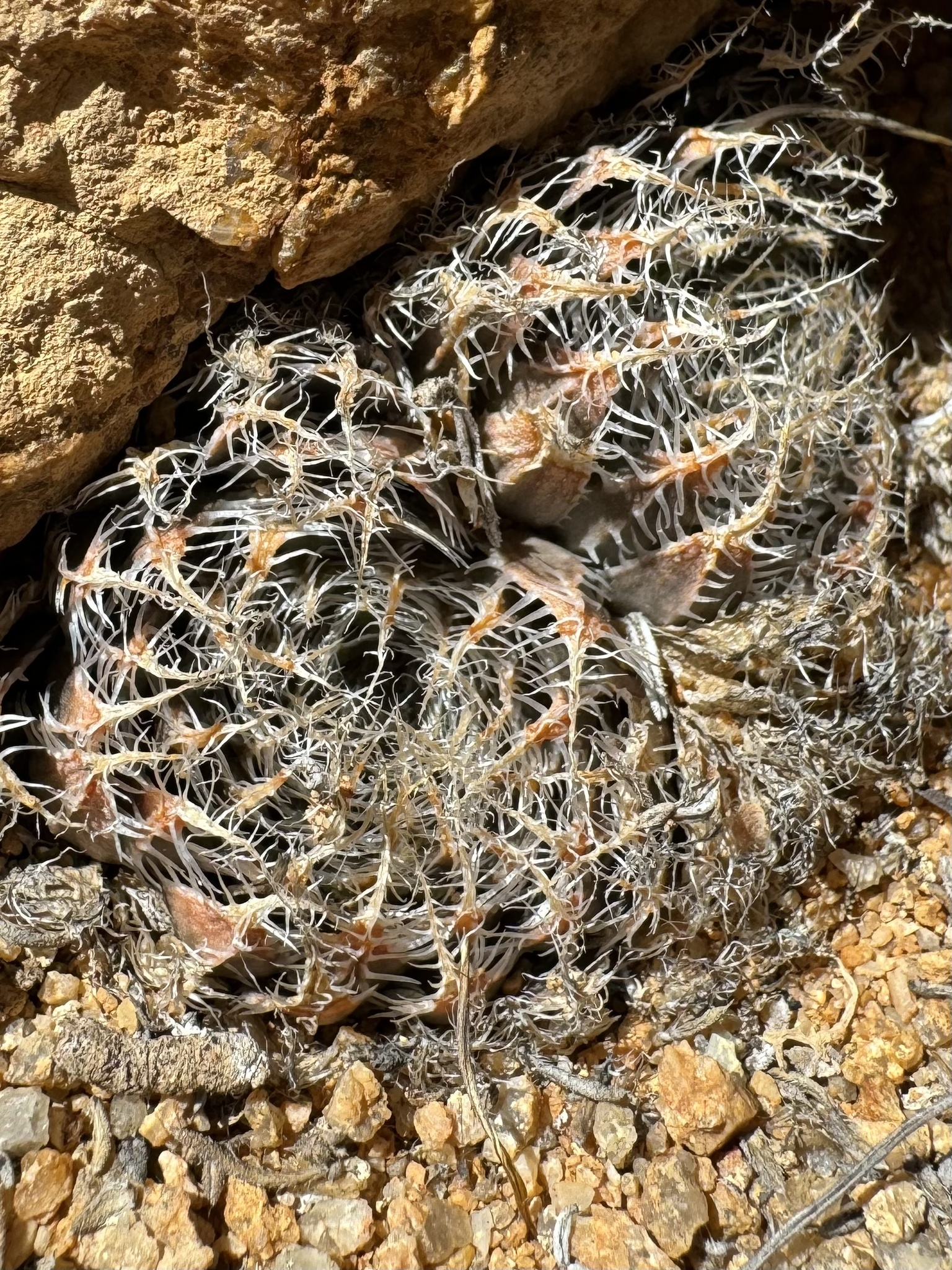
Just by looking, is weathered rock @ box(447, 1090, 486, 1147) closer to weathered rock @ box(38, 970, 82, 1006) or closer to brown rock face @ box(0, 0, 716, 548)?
weathered rock @ box(38, 970, 82, 1006)

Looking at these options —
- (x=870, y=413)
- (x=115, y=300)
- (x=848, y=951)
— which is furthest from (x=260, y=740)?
(x=870, y=413)

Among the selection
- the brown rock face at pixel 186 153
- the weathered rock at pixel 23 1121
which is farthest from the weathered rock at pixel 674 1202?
the brown rock face at pixel 186 153

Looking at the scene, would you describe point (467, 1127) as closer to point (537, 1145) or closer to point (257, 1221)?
point (537, 1145)

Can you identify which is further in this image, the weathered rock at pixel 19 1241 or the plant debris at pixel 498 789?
the plant debris at pixel 498 789

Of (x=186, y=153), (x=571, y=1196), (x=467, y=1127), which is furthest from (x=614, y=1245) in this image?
(x=186, y=153)

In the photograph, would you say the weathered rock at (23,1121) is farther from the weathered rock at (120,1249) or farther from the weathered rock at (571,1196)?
the weathered rock at (571,1196)
